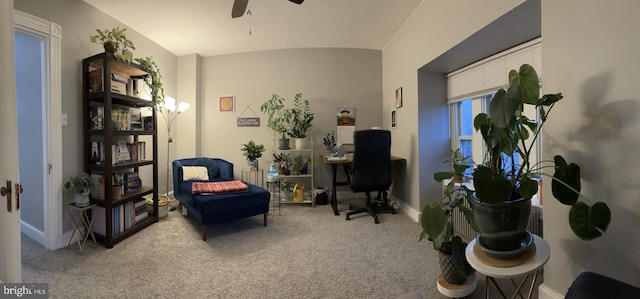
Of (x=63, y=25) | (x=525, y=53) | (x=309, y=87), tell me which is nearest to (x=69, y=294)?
(x=63, y=25)

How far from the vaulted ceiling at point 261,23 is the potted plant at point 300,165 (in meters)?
1.78

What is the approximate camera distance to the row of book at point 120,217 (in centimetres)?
249

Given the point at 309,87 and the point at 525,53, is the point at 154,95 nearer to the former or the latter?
the point at 309,87

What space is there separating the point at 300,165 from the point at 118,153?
223 cm

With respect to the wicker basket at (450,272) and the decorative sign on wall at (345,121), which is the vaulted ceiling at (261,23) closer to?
the decorative sign on wall at (345,121)

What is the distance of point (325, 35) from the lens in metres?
3.62

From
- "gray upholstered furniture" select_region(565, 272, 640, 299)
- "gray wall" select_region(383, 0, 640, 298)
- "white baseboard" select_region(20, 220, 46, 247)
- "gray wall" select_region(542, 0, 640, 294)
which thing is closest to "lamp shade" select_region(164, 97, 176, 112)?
"white baseboard" select_region(20, 220, 46, 247)

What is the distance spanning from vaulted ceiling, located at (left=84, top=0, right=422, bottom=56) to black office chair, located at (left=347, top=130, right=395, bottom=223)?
1398mm

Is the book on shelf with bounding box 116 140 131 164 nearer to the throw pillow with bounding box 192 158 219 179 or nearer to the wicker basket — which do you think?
the throw pillow with bounding box 192 158 219 179

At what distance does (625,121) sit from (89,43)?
13.7 feet

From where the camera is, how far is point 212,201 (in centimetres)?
259

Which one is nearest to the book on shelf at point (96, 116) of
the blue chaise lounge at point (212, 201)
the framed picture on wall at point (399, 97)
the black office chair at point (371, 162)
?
the blue chaise lounge at point (212, 201)

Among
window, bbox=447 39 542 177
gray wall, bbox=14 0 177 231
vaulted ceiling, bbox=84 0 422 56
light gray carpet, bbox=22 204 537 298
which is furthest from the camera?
vaulted ceiling, bbox=84 0 422 56

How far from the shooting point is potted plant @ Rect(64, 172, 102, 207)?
234 centimetres
